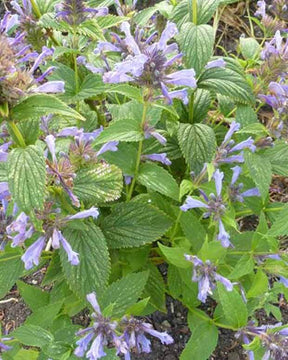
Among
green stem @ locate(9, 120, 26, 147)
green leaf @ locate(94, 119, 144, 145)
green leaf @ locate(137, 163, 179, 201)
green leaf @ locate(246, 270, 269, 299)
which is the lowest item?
green leaf @ locate(246, 270, 269, 299)

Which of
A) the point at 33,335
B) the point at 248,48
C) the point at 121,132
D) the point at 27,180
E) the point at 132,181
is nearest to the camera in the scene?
the point at 27,180

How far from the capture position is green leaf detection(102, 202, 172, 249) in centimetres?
205

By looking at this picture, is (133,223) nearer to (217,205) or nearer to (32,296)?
(217,205)

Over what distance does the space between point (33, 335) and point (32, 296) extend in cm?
42

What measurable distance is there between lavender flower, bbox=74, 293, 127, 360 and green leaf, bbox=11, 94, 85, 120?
670 mm

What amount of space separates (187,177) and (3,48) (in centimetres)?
139

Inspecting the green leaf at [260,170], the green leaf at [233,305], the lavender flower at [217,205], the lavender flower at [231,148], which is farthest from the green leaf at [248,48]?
the green leaf at [233,305]

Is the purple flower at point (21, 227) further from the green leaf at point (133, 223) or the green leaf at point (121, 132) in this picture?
the green leaf at point (133, 223)

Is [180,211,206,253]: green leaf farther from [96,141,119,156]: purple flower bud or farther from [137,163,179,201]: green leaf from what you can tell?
[96,141,119,156]: purple flower bud

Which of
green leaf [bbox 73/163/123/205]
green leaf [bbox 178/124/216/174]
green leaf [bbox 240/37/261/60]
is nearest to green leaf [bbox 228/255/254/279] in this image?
green leaf [bbox 178/124/216/174]

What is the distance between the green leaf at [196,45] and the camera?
2.06 metres

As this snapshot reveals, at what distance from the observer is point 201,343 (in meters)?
1.96

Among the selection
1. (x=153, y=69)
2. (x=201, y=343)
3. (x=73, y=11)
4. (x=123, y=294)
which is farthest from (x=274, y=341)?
(x=73, y=11)

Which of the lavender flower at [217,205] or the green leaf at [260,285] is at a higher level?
the lavender flower at [217,205]
